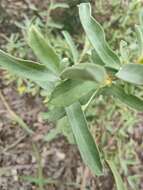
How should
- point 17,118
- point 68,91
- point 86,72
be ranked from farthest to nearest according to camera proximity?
point 17,118 → point 68,91 → point 86,72

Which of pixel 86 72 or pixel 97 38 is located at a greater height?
pixel 97 38

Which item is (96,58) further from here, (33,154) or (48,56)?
(33,154)

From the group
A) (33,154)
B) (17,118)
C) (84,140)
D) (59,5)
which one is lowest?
(84,140)

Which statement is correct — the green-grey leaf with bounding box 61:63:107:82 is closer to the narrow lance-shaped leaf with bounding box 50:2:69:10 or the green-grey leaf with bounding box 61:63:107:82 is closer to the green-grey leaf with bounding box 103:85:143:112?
the green-grey leaf with bounding box 103:85:143:112

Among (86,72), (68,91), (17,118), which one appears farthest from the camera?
(17,118)

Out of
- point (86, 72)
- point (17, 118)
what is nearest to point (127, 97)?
point (86, 72)

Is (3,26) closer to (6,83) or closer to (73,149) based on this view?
(6,83)
